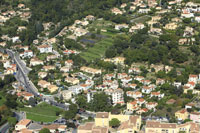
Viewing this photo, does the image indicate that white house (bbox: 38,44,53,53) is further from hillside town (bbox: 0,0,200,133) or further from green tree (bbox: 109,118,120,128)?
green tree (bbox: 109,118,120,128)

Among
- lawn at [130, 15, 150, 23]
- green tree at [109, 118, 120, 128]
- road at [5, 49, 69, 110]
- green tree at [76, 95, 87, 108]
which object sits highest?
lawn at [130, 15, 150, 23]

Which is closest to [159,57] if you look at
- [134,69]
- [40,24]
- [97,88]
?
[134,69]

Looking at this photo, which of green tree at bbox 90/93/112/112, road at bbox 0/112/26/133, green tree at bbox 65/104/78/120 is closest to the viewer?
road at bbox 0/112/26/133

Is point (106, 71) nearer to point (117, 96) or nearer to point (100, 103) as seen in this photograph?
point (117, 96)

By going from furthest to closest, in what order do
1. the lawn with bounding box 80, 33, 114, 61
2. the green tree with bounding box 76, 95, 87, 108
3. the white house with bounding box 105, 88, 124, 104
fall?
1. the lawn with bounding box 80, 33, 114, 61
2. the white house with bounding box 105, 88, 124, 104
3. the green tree with bounding box 76, 95, 87, 108

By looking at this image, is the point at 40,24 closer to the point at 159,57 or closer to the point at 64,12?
the point at 64,12

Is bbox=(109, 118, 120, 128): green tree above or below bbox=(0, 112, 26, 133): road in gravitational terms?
above

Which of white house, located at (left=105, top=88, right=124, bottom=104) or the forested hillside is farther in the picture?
the forested hillside


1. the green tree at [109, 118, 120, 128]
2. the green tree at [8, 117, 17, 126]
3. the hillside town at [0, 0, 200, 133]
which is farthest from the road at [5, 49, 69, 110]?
the green tree at [109, 118, 120, 128]

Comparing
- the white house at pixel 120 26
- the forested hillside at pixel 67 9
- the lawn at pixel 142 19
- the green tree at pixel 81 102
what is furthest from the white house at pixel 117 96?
the forested hillside at pixel 67 9
